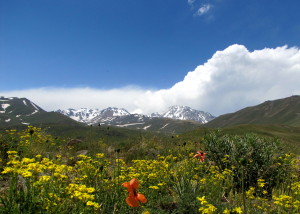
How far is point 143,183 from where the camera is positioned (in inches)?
243

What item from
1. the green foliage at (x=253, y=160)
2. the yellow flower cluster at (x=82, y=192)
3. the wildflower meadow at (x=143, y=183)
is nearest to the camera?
the yellow flower cluster at (x=82, y=192)

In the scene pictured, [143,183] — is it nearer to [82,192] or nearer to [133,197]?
[82,192]

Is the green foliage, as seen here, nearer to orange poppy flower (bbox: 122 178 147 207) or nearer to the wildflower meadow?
the wildflower meadow

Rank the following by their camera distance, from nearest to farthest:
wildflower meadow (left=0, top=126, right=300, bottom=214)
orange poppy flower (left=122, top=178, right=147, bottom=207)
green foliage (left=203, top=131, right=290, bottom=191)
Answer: orange poppy flower (left=122, top=178, right=147, bottom=207) → wildflower meadow (left=0, top=126, right=300, bottom=214) → green foliage (left=203, top=131, right=290, bottom=191)

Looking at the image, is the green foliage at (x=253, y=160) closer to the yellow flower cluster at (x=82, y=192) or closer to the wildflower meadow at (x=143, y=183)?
the wildflower meadow at (x=143, y=183)

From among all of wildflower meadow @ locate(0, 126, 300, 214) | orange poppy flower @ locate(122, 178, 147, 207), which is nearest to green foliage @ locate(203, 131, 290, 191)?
wildflower meadow @ locate(0, 126, 300, 214)

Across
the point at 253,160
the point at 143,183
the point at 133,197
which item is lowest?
the point at 143,183

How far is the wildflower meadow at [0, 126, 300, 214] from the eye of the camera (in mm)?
3590

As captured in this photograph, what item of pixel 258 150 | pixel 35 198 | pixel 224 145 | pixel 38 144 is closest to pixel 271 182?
pixel 258 150

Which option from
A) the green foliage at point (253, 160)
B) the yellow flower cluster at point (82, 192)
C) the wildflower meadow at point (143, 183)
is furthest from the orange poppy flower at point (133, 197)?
the green foliage at point (253, 160)

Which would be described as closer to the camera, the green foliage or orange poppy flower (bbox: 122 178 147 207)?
orange poppy flower (bbox: 122 178 147 207)

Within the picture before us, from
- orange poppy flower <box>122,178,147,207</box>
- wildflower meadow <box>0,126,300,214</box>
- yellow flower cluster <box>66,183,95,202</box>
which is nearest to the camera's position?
orange poppy flower <box>122,178,147,207</box>

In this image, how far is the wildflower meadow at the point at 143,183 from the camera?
359 cm

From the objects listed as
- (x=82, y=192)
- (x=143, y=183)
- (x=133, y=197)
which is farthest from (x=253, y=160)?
(x=82, y=192)
